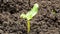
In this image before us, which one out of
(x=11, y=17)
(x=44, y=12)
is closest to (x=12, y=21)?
(x=11, y=17)

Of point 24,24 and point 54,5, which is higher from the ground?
Answer: point 54,5

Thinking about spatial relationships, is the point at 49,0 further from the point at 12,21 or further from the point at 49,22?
the point at 12,21

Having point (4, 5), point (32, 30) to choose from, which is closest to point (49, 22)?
point (32, 30)

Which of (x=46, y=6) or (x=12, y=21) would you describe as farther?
(x=46, y=6)

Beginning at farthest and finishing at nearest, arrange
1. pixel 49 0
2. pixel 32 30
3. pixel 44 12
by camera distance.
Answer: pixel 49 0 → pixel 44 12 → pixel 32 30

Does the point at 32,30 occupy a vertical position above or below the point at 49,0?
below

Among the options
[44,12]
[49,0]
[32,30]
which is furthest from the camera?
[49,0]

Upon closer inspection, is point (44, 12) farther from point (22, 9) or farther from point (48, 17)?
point (22, 9)
